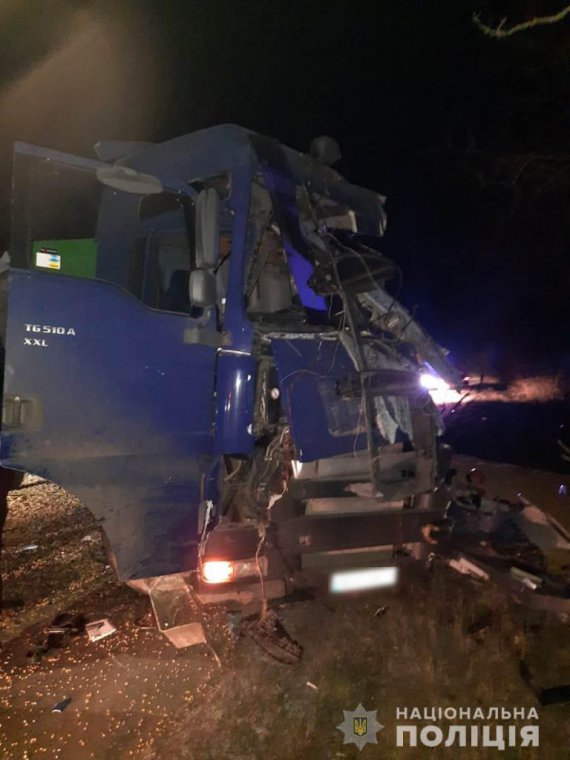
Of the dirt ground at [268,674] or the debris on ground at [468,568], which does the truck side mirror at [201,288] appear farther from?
the debris on ground at [468,568]

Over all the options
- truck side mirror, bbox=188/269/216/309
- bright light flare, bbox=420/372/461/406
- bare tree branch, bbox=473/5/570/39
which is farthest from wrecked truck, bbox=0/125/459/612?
bare tree branch, bbox=473/5/570/39

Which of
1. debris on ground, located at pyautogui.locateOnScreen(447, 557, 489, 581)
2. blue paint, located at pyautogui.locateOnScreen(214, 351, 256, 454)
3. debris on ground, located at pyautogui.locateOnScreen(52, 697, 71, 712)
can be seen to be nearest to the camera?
debris on ground, located at pyautogui.locateOnScreen(52, 697, 71, 712)

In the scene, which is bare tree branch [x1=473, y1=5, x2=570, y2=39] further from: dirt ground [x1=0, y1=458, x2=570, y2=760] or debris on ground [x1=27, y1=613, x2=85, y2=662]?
debris on ground [x1=27, y1=613, x2=85, y2=662]

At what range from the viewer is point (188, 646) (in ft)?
12.3

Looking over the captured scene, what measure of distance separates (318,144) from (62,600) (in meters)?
4.43

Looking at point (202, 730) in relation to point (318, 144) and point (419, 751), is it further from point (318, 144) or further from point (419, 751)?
point (318, 144)

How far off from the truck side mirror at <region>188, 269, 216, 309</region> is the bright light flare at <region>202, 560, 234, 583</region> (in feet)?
5.76

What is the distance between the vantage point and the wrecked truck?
3.28 m

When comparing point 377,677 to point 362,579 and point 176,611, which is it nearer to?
point 362,579

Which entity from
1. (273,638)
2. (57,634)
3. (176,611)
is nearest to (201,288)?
(176,611)

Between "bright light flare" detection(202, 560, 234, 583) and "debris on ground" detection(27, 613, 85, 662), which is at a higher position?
"bright light flare" detection(202, 560, 234, 583)

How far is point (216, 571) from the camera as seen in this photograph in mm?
3691

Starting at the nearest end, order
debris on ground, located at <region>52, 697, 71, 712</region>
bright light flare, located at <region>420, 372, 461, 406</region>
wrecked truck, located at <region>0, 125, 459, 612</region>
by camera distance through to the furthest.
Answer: debris on ground, located at <region>52, 697, 71, 712</region> < wrecked truck, located at <region>0, 125, 459, 612</region> < bright light flare, located at <region>420, 372, 461, 406</region>

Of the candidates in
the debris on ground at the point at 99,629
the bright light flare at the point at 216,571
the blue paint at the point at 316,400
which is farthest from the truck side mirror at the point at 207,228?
the debris on ground at the point at 99,629
